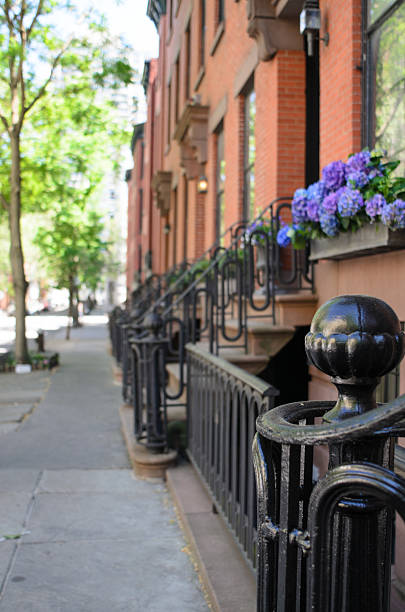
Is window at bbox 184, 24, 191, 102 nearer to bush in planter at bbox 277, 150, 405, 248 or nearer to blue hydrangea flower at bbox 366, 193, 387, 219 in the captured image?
bush in planter at bbox 277, 150, 405, 248

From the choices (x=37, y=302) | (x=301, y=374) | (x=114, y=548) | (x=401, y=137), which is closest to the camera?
(x=114, y=548)

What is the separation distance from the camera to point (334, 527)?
1388 mm

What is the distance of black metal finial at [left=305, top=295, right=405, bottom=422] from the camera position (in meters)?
1.33

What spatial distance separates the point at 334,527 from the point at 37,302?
7201cm

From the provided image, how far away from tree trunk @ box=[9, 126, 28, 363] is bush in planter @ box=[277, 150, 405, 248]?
1090cm

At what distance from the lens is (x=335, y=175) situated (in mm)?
4434

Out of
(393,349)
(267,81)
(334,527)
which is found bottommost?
(334,527)

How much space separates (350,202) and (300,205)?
761 mm

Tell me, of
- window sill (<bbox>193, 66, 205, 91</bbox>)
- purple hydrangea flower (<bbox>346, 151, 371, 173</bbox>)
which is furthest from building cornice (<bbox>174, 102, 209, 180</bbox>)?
purple hydrangea flower (<bbox>346, 151, 371, 173</bbox>)

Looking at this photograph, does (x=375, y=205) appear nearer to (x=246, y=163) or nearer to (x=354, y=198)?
(x=354, y=198)

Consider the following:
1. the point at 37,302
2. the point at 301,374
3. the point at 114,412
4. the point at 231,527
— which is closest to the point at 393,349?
the point at 231,527

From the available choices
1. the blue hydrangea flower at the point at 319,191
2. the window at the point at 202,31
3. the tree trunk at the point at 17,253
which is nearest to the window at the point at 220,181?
the window at the point at 202,31

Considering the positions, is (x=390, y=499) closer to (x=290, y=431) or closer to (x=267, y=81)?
(x=290, y=431)

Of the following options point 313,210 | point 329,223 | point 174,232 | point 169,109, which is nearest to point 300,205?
point 313,210
